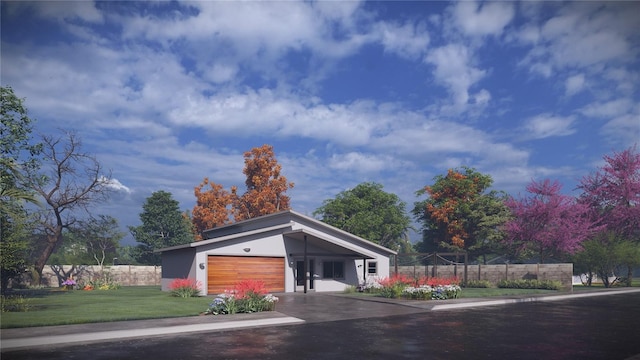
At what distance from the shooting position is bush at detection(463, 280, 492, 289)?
129ft

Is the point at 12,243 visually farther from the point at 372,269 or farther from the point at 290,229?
the point at 372,269

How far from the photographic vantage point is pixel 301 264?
112 ft

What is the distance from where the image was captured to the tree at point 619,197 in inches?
1917

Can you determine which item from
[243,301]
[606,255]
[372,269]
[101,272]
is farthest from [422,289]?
[101,272]

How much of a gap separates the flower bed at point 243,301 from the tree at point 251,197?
116ft

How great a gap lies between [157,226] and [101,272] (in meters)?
26.1

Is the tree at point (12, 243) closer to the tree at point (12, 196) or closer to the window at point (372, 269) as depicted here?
the tree at point (12, 196)

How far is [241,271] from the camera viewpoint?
31188 millimetres

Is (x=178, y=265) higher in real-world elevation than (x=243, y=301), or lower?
higher

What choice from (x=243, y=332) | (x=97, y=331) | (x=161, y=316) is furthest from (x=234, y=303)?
(x=97, y=331)

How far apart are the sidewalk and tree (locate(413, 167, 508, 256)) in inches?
1069

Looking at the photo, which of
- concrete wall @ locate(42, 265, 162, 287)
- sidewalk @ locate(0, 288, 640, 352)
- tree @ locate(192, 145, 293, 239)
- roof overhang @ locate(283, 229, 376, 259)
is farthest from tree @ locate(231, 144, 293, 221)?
sidewalk @ locate(0, 288, 640, 352)

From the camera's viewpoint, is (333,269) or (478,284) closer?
(333,269)

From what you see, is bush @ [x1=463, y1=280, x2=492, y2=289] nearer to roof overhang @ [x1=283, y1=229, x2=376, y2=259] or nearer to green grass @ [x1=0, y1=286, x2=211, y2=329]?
roof overhang @ [x1=283, y1=229, x2=376, y2=259]
